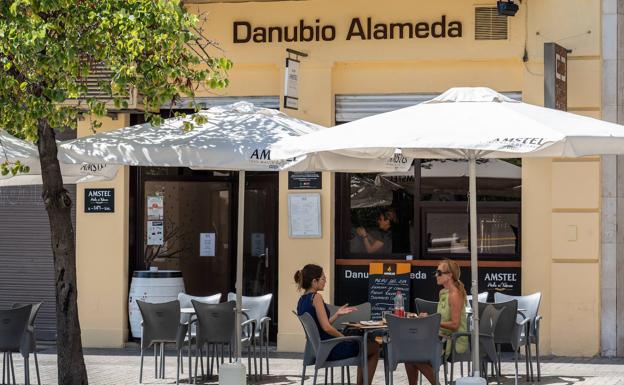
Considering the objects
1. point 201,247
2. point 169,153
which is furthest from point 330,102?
point 169,153

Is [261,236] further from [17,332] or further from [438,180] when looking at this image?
[17,332]

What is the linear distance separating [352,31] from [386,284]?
131 inches

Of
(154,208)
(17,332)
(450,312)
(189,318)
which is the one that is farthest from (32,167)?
(154,208)

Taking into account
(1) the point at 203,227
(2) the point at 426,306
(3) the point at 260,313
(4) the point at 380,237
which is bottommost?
(3) the point at 260,313

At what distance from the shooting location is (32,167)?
11.8 m

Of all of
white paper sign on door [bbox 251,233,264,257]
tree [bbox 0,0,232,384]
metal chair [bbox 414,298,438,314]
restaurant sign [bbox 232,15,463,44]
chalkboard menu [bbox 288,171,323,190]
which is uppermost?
restaurant sign [bbox 232,15,463,44]

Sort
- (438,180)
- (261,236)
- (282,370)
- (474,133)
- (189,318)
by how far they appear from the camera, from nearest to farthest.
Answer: (474,133) < (189,318) < (282,370) < (438,180) < (261,236)

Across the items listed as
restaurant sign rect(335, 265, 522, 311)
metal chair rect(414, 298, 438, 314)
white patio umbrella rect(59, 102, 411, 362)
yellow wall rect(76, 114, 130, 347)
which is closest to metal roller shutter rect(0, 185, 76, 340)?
yellow wall rect(76, 114, 130, 347)

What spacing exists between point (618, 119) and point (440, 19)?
259 centimetres

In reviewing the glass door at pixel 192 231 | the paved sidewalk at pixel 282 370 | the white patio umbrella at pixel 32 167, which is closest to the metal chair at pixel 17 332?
the paved sidewalk at pixel 282 370

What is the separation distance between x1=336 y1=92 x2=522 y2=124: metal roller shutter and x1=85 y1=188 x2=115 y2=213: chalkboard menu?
10.7 feet

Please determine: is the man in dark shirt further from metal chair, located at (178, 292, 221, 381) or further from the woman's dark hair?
the woman's dark hair

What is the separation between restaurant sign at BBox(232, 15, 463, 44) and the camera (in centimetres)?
1538

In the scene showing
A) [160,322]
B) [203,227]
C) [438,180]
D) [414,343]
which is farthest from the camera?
[203,227]
